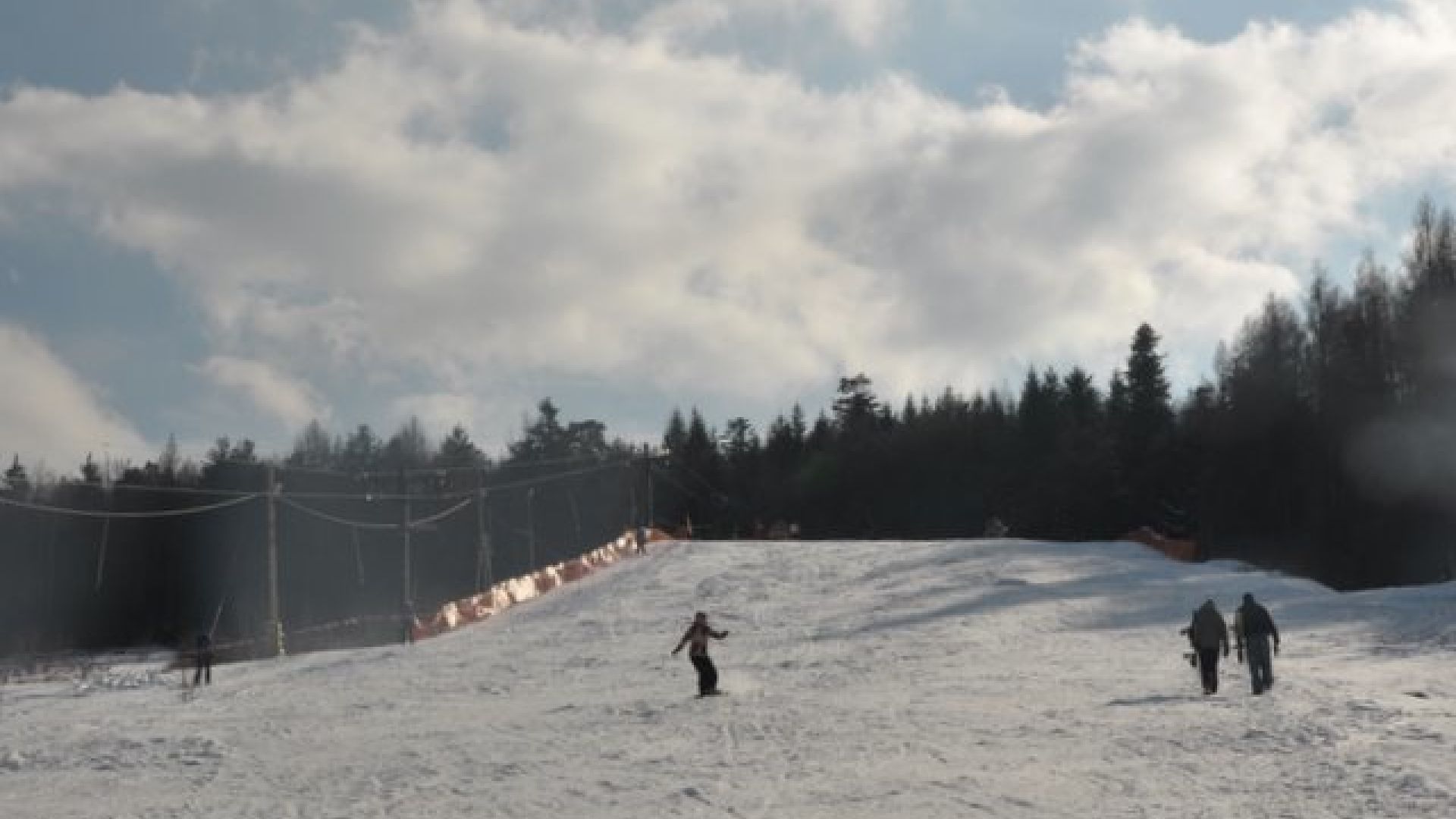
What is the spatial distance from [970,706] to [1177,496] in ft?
254

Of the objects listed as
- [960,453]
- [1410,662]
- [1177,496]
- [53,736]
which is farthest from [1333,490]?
[53,736]

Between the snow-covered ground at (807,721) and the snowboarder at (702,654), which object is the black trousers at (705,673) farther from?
the snow-covered ground at (807,721)

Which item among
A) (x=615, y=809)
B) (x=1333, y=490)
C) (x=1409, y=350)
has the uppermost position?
(x=1409, y=350)

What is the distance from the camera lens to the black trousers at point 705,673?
23672 millimetres

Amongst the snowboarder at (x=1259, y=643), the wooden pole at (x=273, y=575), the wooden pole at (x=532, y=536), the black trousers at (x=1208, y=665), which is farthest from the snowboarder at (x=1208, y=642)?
the wooden pole at (x=532, y=536)

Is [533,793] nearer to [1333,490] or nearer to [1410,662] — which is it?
[1410,662]

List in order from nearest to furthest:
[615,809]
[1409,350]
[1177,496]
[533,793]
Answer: [615,809], [533,793], [1409,350], [1177,496]

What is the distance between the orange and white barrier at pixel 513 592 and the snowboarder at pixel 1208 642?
905 inches

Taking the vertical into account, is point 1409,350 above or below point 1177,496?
above

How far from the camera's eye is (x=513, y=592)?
147 ft

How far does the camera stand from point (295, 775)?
59.4ft

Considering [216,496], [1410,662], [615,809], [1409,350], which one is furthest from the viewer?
[216,496]

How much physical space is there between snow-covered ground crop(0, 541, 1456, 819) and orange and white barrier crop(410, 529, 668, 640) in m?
1.16

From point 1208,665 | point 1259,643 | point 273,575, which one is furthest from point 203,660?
point 1259,643
